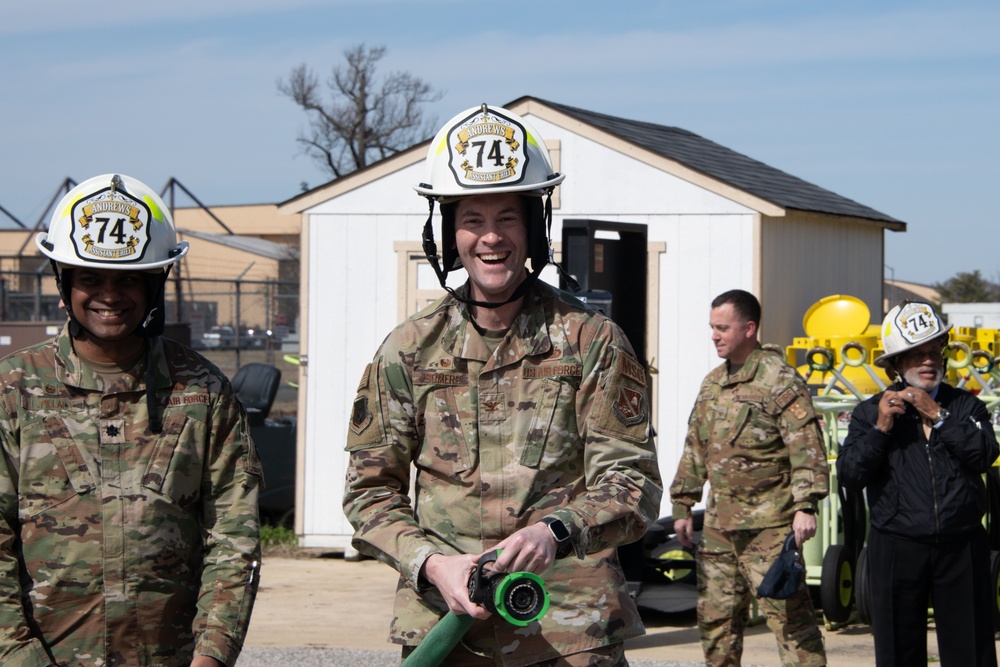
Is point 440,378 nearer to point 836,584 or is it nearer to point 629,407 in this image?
point 629,407

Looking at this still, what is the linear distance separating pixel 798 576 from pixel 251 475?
3.94 metres

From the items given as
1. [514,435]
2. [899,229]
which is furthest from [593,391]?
[899,229]

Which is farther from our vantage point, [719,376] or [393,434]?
[719,376]

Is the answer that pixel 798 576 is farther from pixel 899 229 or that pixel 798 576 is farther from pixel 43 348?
pixel 899 229

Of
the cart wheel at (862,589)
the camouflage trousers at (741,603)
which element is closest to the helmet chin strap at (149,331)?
the camouflage trousers at (741,603)

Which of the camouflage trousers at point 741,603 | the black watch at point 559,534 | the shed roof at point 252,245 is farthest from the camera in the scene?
the shed roof at point 252,245

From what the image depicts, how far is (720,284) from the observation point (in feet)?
38.2

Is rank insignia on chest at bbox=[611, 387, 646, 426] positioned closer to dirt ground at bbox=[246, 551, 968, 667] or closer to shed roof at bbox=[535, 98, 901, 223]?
dirt ground at bbox=[246, 551, 968, 667]

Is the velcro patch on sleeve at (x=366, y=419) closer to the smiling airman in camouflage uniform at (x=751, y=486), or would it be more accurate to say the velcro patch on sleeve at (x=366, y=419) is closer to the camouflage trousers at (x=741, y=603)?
the smiling airman in camouflage uniform at (x=751, y=486)

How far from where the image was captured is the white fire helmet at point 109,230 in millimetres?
3418

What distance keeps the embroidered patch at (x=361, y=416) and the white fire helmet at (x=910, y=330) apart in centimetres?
359

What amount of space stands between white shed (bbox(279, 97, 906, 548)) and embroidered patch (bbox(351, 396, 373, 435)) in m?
8.04

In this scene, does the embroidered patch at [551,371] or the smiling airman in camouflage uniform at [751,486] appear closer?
the embroidered patch at [551,371]

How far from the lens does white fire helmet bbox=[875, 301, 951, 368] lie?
6242 mm
